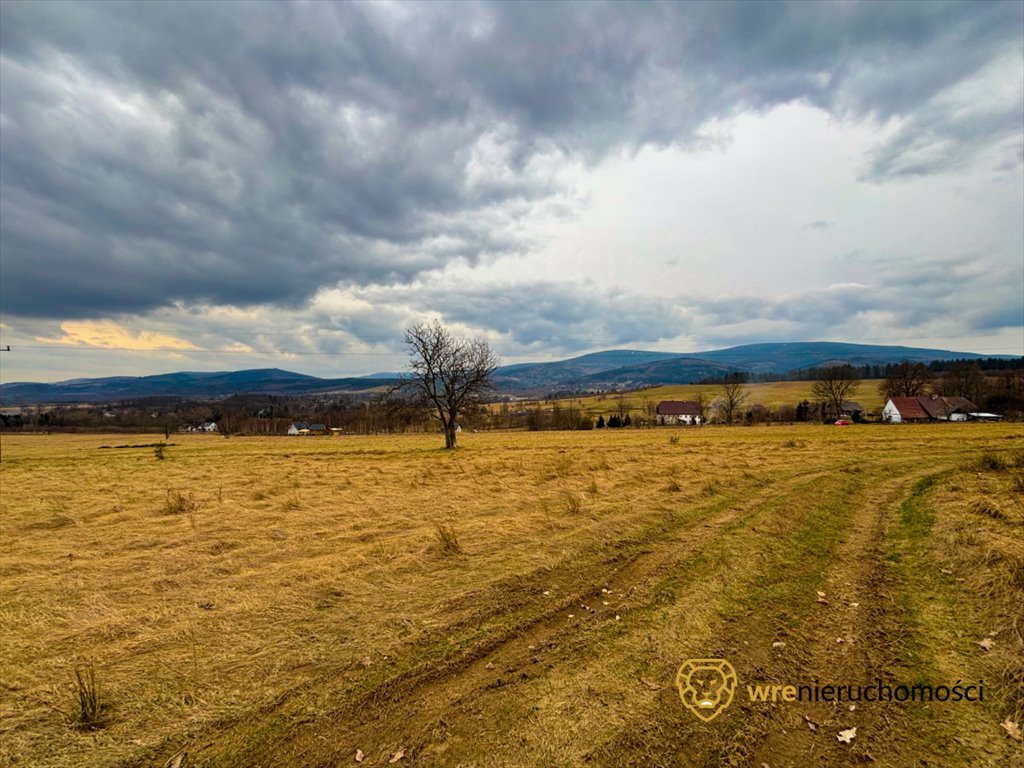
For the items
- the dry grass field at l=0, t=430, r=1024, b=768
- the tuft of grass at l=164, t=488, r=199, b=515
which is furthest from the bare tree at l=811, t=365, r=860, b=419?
the tuft of grass at l=164, t=488, r=199, b=515

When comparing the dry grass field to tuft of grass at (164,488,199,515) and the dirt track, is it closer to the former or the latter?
the dirt track

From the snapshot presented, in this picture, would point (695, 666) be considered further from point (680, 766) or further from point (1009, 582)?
point (1009, 582)

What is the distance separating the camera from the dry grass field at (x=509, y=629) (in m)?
4.36

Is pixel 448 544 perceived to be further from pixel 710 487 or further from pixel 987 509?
pixel 987 509

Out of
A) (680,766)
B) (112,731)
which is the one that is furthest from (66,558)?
(680,766)

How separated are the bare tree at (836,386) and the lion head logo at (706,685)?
101306mm

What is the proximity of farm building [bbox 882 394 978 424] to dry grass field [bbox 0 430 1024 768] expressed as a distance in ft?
331

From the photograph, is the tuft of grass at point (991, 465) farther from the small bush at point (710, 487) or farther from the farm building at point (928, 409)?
the farm building at point (928, 409)

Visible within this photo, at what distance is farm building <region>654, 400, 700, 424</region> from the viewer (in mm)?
117188

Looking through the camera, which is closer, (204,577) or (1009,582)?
(1009,582)

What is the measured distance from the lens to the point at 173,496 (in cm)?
1537

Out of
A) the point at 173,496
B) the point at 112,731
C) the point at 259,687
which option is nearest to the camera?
the point at 112,731

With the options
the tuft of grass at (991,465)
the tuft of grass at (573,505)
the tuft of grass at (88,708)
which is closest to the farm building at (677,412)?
the tuft of grass at (991,465)

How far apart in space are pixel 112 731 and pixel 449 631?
11.8 ft
